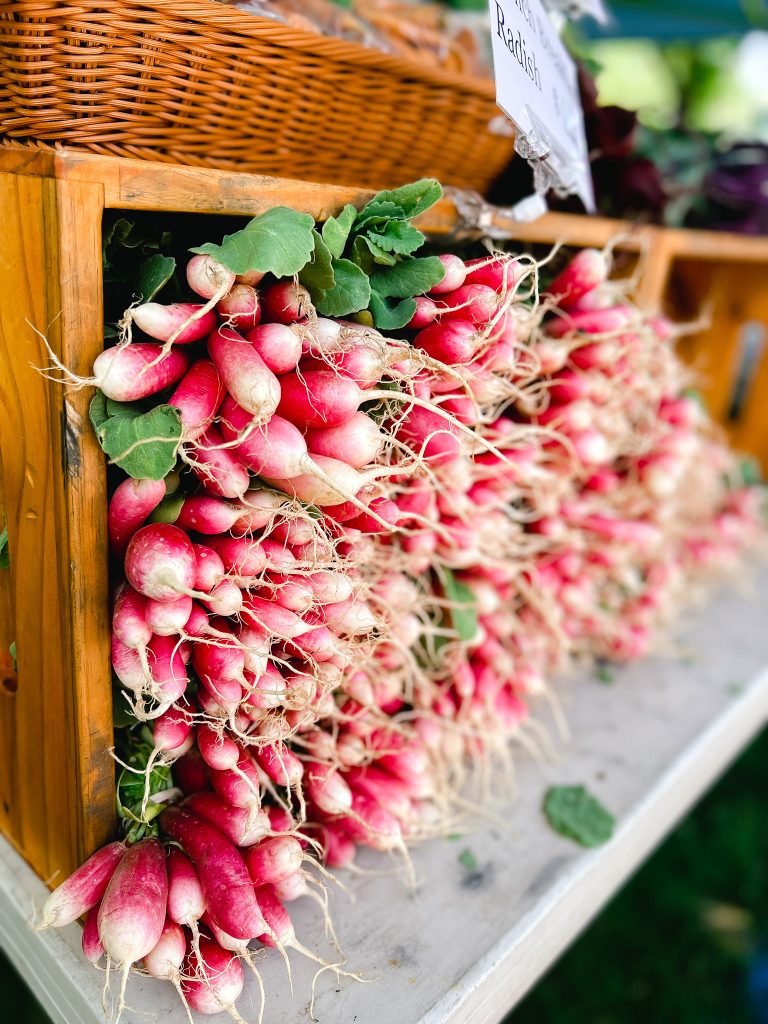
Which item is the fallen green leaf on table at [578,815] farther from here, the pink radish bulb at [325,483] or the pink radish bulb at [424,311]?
the pink radish bulb at [424,311]

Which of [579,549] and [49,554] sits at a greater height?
[49,554]

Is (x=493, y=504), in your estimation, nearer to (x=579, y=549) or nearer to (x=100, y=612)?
(x=579, y=549)

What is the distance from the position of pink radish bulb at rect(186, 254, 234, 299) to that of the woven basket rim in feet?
0.83

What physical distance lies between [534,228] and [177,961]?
1.15 meters

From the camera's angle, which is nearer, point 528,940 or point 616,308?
point 528,940

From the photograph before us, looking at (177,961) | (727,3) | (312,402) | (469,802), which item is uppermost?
(727,3)

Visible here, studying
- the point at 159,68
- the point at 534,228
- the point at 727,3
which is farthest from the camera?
the point at 727,3

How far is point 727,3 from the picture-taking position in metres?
2.26

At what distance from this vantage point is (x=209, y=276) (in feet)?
2.61

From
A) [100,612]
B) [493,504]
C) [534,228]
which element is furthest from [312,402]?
[534,228]

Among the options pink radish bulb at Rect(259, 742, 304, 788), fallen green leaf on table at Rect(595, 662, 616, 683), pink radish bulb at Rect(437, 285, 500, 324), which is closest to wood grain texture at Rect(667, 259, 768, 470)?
fallen green leaf on table at Rect(595, 662, 616, 683)

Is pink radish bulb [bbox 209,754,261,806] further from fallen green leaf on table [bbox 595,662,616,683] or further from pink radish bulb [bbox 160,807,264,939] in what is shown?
fallen green leaf on table [bbox 595,662,616,683]

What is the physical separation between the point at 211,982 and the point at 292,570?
49 cm

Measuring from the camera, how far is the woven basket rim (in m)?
0.74
